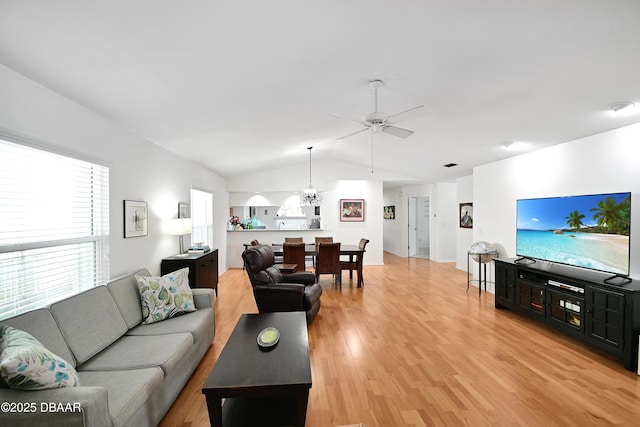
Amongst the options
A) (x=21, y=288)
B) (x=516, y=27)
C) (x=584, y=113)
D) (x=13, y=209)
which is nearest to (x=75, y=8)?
(x=13, y=209)

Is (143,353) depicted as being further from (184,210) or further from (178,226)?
(184,210)

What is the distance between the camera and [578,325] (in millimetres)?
3330

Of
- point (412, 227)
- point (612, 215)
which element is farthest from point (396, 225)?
point (612, 215)

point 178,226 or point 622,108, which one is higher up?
point 622,108

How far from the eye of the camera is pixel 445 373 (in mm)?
2799

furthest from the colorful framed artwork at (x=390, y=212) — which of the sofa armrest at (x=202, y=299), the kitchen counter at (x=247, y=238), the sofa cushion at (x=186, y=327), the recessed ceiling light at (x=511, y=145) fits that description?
the sofa cushion at (x=186, y=327)

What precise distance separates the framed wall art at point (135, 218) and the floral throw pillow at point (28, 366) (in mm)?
1891

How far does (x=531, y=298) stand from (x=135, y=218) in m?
5.09

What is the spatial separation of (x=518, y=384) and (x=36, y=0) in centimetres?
411

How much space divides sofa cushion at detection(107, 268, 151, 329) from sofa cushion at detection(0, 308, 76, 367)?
2.18ft

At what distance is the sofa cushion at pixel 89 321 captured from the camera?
209 cm

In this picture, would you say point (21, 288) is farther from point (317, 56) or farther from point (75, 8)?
point (317, 56)

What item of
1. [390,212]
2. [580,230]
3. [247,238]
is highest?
[390,212]

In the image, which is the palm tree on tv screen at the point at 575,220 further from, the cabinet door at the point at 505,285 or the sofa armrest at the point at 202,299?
the sofa armrest at the point at 202,299
